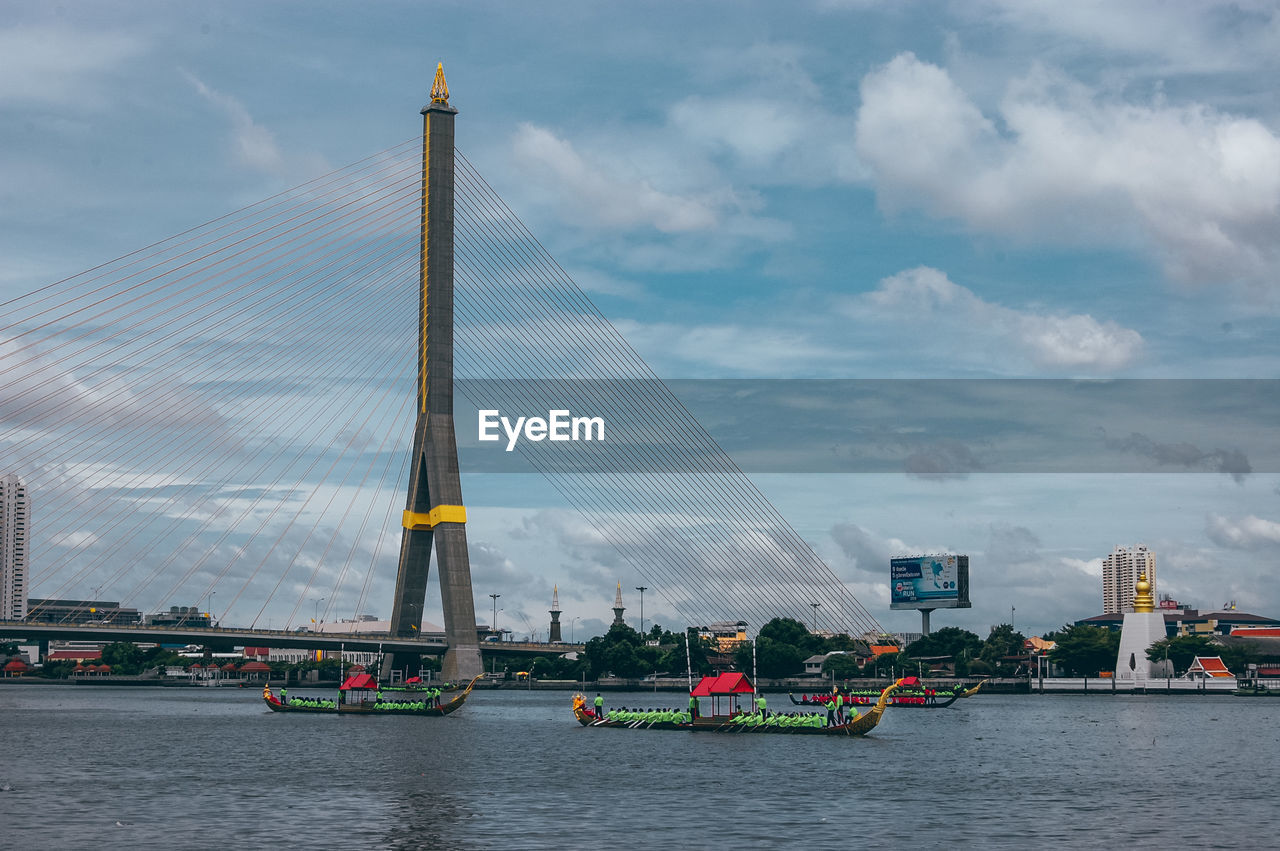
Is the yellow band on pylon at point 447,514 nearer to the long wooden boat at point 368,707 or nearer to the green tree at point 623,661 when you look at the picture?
the long wooden boat at point 368,707

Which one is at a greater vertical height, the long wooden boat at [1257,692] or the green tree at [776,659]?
the green tree at [776,659]

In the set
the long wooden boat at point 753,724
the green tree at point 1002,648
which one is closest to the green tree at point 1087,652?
the green tree at point 1002,648

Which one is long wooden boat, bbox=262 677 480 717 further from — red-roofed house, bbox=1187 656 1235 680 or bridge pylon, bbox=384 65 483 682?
red-roofed house, bbox=1187 656 1235 680

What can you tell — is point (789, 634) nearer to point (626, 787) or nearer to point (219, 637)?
point (219, 637)

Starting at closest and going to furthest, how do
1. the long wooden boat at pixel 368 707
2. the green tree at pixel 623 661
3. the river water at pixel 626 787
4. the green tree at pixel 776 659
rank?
1. the river water at pixel 626 787
2. the long wooden boat at pixel 368 707
3. the green tree at pixel 776 659
4. the green tree at pixel 623 661

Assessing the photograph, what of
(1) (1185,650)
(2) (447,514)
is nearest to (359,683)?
(2) (447,514)
